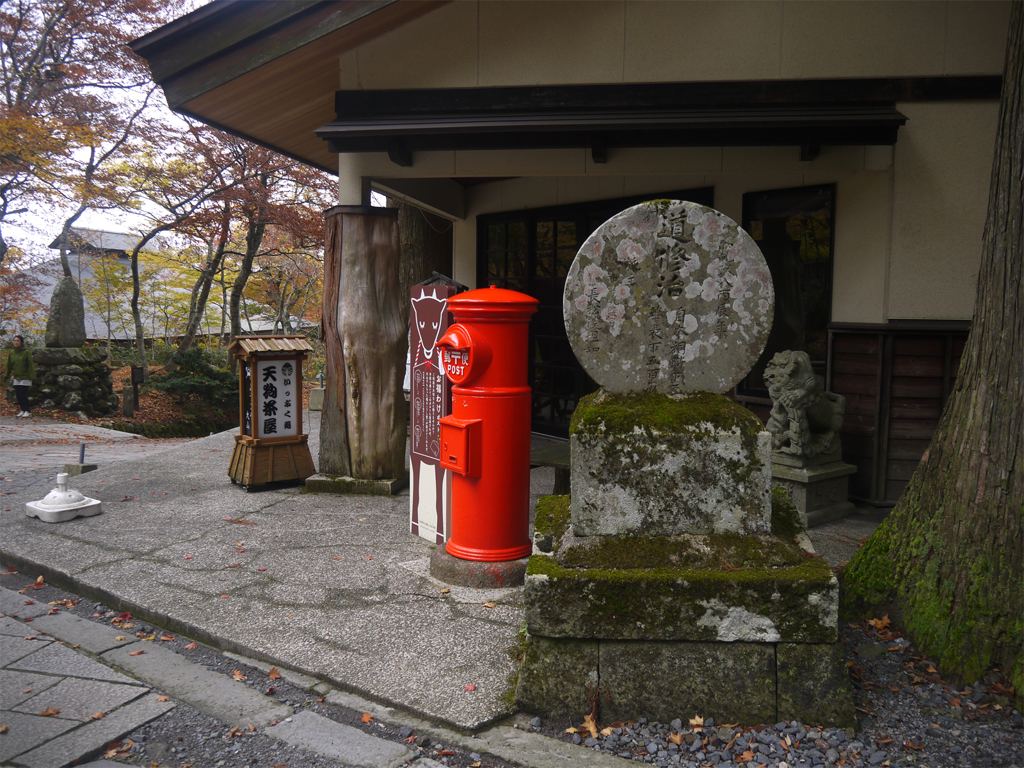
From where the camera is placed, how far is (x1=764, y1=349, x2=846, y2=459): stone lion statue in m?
5.53

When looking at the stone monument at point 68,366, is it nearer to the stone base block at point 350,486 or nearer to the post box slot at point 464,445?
the stone base block at point 350,486

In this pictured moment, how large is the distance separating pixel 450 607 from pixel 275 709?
3.94 ft

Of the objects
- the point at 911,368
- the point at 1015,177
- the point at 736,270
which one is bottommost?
the point at 911,368

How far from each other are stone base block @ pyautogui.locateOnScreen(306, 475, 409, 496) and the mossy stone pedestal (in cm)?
370

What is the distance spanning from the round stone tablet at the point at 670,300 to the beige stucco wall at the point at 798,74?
3451 millimetres

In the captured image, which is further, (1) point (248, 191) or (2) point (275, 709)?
(1) point (248, 191)

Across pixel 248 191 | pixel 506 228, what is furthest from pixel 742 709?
pixel 248 191

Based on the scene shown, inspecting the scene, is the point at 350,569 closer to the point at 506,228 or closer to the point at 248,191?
the point at 506,228

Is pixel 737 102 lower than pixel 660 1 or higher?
lower

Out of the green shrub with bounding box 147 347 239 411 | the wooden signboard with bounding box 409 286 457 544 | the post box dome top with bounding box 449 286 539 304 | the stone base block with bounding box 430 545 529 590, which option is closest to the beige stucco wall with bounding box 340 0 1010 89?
the wooden signboard with bounding box 409 286 457 544

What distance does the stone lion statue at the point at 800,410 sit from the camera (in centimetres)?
553

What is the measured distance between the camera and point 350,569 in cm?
464

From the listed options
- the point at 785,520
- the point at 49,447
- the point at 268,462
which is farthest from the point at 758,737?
the point at 49,447

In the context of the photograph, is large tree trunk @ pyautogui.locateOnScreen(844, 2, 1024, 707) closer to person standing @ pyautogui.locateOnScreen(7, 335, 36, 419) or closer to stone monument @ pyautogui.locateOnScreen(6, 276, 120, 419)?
person standing @ pyautogui.locateOnScreen(7, 335, 36, 419)
